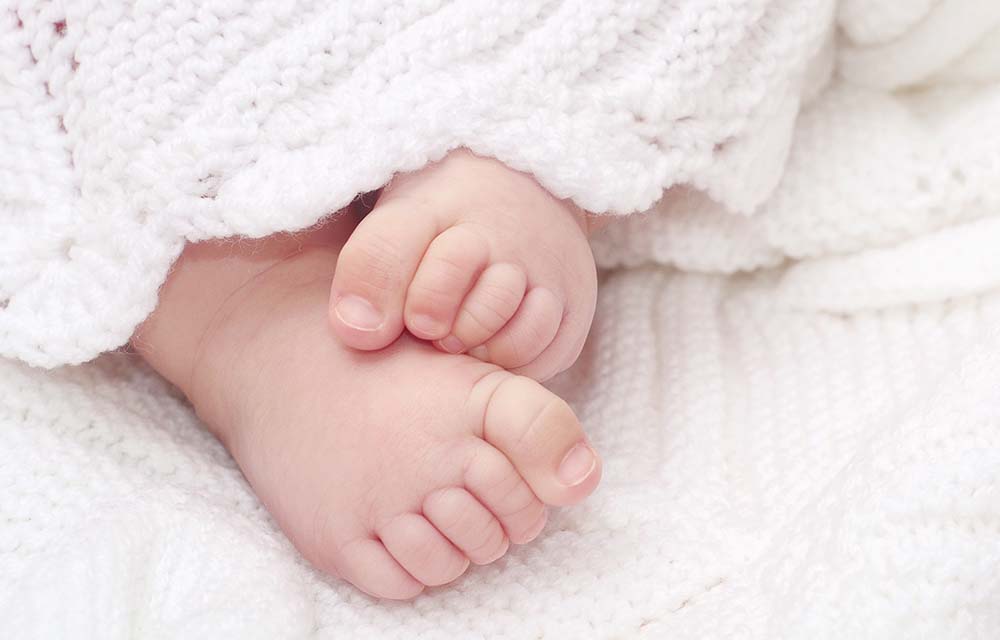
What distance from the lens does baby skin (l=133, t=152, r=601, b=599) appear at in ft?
2.10

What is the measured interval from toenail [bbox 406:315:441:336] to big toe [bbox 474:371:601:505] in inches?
1.7

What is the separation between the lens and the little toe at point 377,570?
2.17 feet

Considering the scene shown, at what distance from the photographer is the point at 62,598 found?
65 centimetres

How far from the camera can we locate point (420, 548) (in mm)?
647

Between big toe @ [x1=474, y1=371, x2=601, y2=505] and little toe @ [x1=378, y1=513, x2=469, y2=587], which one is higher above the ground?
big toe @ [x1=474, y1=371, x2=601, y2=505]

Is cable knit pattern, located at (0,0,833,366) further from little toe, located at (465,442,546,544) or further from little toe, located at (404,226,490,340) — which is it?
little toe, located at (465,442,546,544)

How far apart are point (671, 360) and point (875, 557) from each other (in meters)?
0.30

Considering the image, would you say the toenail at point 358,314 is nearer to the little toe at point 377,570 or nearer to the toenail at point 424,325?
the toenail at point 424,325

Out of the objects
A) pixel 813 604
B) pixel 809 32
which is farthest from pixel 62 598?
pixel 809 32

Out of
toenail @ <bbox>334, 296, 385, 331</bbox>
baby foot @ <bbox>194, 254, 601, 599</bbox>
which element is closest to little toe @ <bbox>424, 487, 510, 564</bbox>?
baby foot @ <bbox>194, 254, 601, 599</bbox>

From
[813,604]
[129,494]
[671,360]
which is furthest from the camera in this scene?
[671,360]

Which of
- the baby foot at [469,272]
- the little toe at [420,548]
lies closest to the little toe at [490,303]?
the baby foot at [469,272]

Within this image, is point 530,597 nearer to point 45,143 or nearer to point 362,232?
point 362,232

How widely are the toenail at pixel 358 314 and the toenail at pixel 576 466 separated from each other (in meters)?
0.14
